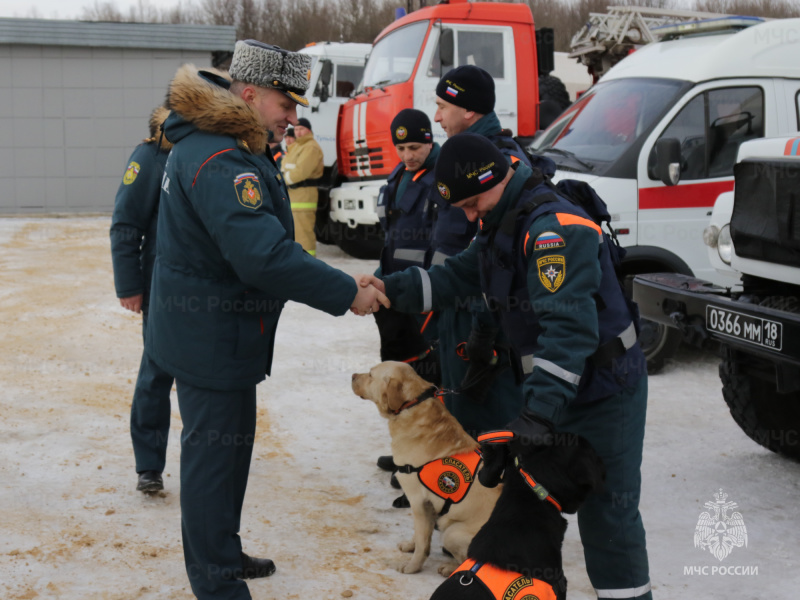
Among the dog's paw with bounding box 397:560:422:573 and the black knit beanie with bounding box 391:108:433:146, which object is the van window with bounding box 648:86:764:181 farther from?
the dog's paw with bounding box 397:560:422:573

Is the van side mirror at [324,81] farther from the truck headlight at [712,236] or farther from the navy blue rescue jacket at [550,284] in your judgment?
the navy blue rescue jacket at [550,284]

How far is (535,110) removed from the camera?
10.0 m

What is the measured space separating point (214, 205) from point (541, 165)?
66.2 inches

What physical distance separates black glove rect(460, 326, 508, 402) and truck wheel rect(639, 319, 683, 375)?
2976 millimetres

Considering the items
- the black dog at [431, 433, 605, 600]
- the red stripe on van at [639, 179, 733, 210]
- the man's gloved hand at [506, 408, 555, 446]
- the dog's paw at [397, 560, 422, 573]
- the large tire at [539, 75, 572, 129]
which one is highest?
the large tire at [539, 75, 572, 129]

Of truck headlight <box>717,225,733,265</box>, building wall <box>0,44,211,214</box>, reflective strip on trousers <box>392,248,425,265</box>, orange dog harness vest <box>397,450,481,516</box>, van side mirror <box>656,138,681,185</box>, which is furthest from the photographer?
building wall <box>0,44,211,214</box>

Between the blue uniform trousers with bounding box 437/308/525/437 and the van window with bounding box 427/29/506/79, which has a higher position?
the van window with bounding box 427/29/506/79

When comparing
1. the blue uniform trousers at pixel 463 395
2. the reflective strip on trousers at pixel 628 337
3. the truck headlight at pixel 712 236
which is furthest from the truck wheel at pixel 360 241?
the reflective strip on trousers at pixel 628 337

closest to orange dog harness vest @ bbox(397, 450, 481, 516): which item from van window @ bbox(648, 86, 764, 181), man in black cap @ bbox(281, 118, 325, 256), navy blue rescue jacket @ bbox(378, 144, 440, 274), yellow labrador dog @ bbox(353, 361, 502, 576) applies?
yellow labrador dog @ bbox(353, 361, 502, 576)

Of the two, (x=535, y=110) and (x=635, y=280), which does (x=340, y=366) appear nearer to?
(x=635, y=280)

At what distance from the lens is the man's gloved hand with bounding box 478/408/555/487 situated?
7.91 feet

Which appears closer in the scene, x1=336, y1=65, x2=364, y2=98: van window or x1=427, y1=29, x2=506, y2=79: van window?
x1=427, y1=29, x2=506, y2=79: van window

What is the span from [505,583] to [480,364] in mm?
1604

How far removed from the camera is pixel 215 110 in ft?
9.55
